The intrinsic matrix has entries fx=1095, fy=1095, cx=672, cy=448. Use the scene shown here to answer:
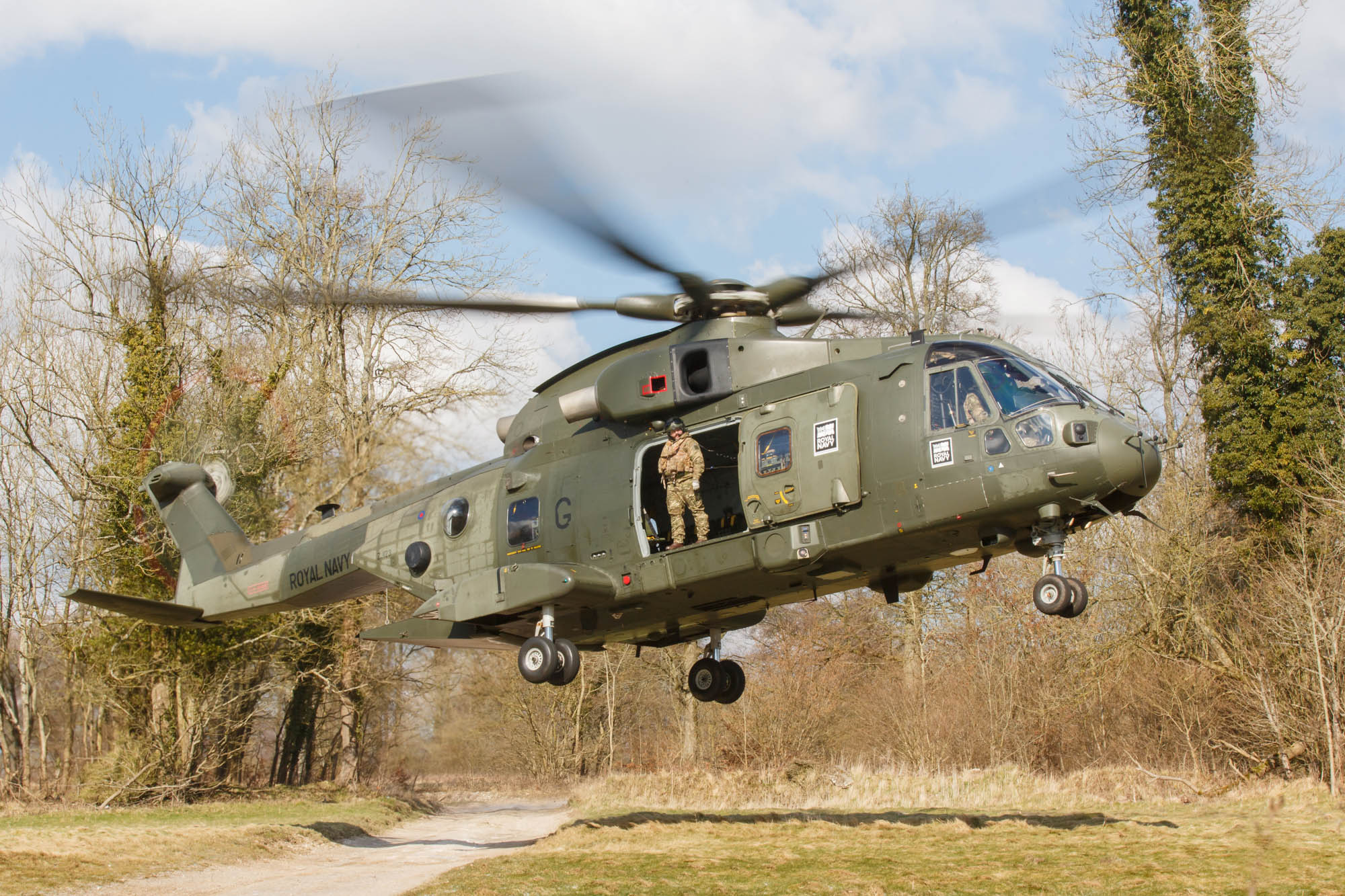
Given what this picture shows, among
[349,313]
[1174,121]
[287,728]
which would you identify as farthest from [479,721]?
[1174,121]

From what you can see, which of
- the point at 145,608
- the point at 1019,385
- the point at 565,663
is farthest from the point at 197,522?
the point at 1019,385

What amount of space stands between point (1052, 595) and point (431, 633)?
7.56 metres

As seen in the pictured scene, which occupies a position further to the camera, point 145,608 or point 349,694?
point 349,694

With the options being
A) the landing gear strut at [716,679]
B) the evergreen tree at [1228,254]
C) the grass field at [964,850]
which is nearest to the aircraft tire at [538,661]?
the grass field at [964,850]

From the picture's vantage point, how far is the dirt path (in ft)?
41.9

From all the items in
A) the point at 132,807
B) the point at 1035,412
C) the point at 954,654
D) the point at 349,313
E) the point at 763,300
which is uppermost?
the point at 349,313

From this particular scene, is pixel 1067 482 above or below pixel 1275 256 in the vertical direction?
below

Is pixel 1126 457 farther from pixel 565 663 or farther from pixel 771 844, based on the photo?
pixel 771 844

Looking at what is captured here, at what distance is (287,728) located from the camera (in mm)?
31094

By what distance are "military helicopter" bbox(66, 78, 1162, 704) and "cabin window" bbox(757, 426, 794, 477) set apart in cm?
2

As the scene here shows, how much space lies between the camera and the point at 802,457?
452 inches

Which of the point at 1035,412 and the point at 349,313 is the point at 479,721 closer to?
the point at 349,313

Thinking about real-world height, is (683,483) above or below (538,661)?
above

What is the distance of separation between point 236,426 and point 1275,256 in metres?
26.1
